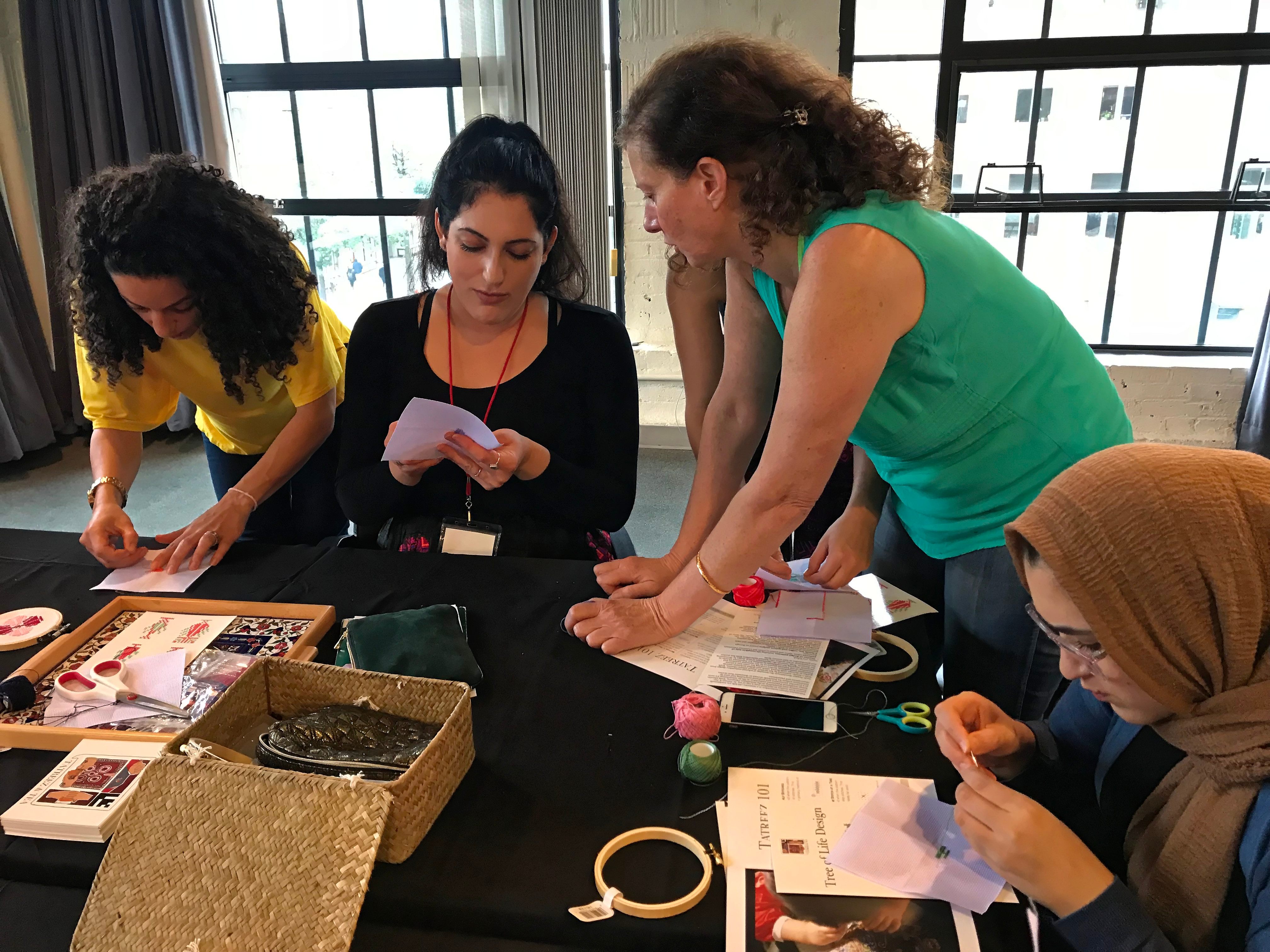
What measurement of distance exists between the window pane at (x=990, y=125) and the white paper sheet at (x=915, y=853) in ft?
11.4

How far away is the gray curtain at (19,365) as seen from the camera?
3.99 meters

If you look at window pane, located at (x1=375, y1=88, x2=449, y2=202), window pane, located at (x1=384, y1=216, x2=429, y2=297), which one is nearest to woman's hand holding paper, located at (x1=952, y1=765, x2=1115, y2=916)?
window pane, located at (x1=384, y1=216, x2=429, y2=297)

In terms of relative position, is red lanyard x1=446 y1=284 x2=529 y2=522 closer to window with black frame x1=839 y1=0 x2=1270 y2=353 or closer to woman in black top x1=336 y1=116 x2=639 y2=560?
woman in black top x1=336 y1=116 x2=639 y2=560

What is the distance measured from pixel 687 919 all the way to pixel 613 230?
3.62 meters

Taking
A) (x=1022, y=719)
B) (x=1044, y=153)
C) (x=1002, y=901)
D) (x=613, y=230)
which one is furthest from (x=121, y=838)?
(x=1044, y=153)

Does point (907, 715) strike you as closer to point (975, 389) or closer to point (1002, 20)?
point (975, 389)

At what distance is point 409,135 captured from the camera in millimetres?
4391

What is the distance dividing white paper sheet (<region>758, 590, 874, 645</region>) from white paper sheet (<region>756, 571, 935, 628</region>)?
0.01m

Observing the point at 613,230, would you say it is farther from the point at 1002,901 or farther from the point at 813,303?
the point at 1002,901

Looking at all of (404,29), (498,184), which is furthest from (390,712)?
(404,29)

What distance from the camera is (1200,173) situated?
353cm

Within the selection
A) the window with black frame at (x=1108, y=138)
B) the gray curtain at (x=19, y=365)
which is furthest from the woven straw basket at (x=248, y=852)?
the gray curtain at (x=19, y=365)

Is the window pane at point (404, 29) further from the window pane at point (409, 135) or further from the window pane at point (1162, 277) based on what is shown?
the window pane at point (1162, 277)

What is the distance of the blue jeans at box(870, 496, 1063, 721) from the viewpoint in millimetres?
1200
